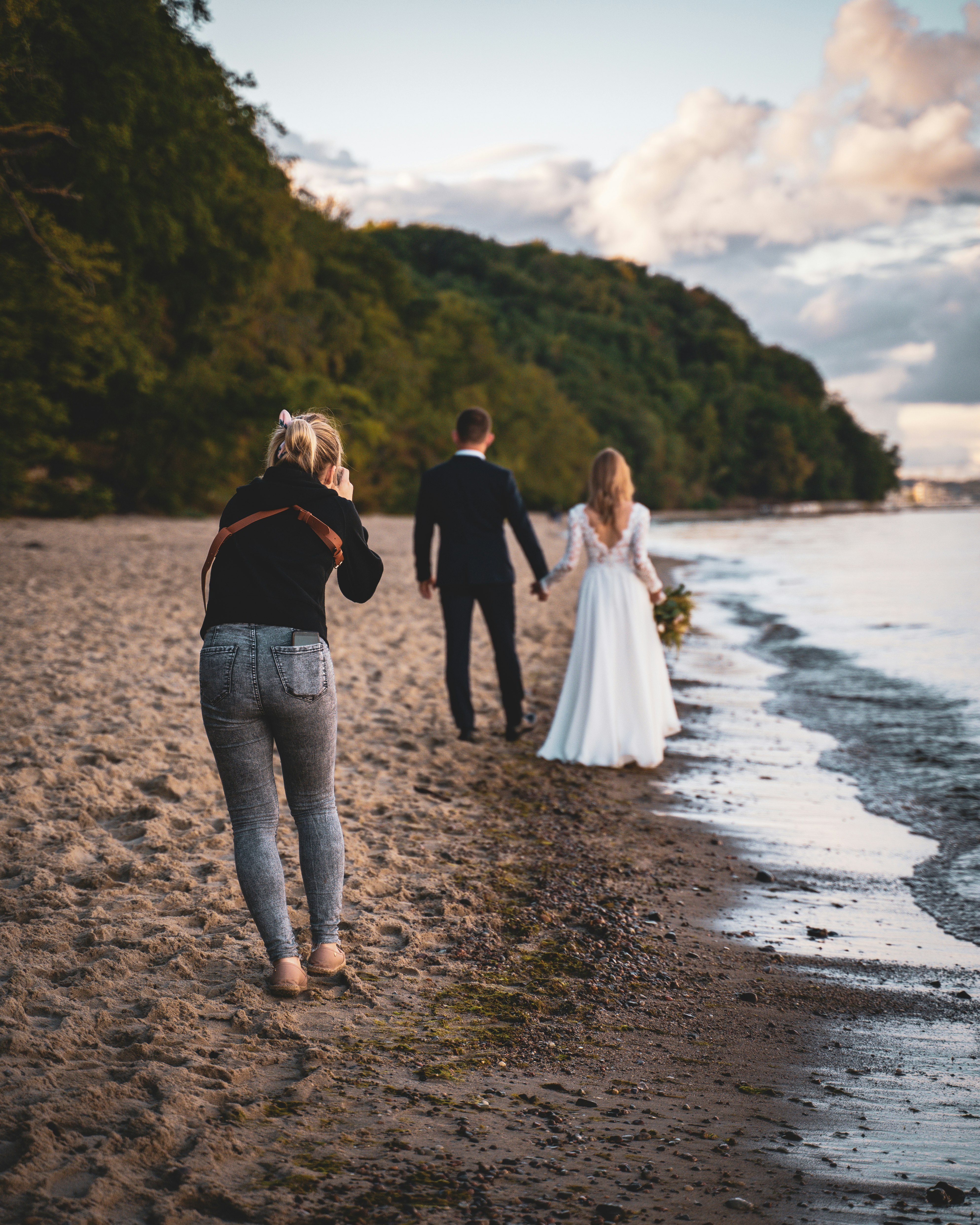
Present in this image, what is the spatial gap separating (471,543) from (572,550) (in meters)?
0.74

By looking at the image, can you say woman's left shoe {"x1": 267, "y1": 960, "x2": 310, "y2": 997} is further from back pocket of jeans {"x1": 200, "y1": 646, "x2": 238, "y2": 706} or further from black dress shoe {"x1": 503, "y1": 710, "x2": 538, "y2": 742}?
black dress shoe {"x1": 503, "y1": 710, "x2": 538, "y2": 742}

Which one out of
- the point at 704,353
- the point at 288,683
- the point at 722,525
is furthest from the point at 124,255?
the point at 704,353

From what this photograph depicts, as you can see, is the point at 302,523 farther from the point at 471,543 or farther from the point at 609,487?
the point at 609,487

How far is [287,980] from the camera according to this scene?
332 cm

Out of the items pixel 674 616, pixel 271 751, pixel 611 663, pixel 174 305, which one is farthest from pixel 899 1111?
pixel 174 305

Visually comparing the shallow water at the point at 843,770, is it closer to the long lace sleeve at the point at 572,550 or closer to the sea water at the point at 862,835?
the sea water at the point at 862,835

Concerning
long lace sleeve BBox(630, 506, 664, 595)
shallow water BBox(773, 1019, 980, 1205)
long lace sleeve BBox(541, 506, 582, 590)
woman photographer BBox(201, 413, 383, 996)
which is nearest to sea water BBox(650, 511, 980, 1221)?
shallow water BBox(773, 1019, 980, 1205)

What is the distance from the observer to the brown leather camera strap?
3133mm

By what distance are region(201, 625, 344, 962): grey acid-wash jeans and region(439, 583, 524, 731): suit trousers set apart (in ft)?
11.7

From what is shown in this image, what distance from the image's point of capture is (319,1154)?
97.2 inches

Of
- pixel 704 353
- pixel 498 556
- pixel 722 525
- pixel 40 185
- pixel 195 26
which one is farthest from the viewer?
pixel 704 353

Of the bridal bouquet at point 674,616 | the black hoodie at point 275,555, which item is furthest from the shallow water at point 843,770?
the black hoodie at point 275,555

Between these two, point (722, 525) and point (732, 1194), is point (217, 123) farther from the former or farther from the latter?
point (722, 525)

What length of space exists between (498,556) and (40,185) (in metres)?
17.1
